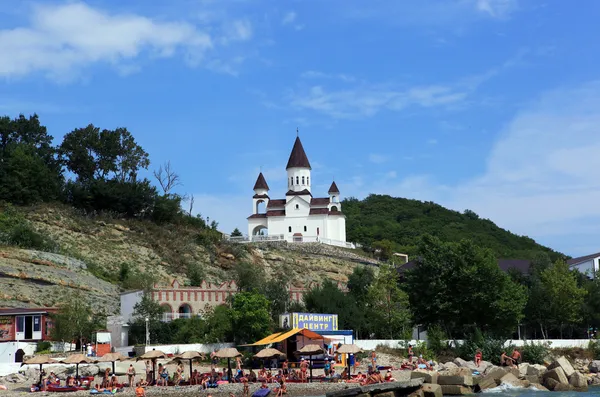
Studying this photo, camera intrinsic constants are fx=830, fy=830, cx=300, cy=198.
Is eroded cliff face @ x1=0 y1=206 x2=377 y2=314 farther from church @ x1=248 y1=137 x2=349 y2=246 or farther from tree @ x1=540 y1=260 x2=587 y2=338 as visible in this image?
tree @ x1=540 y1=260 x2=587 y2=338

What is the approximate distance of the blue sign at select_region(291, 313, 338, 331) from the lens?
45.3 metres

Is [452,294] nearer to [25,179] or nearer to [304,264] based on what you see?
[304,264]

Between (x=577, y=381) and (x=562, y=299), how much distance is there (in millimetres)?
15993

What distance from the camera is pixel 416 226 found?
128 meters

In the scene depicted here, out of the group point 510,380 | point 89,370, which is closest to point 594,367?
point 510,380

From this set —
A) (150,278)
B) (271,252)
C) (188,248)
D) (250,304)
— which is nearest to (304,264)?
(271,252)

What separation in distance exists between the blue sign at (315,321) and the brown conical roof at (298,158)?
60.4 m

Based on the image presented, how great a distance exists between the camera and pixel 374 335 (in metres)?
52.3

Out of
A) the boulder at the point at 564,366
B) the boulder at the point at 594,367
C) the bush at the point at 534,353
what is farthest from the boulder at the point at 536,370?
the bush at the point at 534,353

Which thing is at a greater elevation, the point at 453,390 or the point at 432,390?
the point at 432,390

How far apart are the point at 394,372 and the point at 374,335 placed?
10969mm

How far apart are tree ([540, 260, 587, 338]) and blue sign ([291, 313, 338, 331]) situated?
55.3ft

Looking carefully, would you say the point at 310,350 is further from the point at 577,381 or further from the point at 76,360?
the point at 577,381

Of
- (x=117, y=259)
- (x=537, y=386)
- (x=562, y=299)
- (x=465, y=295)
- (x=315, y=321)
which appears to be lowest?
(x=537, y=386)
